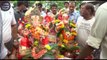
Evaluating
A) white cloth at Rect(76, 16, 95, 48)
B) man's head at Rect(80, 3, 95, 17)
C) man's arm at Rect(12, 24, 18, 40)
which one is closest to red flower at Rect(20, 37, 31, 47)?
man's arm at Rect(12, 24, 18, 40)

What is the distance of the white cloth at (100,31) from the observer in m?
2.74

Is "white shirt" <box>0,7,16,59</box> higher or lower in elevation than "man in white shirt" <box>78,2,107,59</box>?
lower

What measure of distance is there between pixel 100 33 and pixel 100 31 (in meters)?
0.02

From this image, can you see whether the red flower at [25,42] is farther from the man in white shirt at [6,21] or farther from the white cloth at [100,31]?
the white cloth at [100,31]

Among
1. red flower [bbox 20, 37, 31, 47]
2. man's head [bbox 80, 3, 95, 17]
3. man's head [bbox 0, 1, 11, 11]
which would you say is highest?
man's head [bbox 0, 1, 11, 11]

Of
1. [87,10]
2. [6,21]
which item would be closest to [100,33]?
→ [6,21]

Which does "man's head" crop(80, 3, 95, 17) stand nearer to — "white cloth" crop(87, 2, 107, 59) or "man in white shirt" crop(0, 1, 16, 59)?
"man in white shirt" crop(0, 1, 16, 59)

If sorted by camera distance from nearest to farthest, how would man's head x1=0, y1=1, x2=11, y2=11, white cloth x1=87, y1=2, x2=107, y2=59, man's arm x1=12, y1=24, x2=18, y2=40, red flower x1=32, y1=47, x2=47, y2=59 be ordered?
1. white cloth x1=87, y1=2, x2=107, y2=59
2. red flower x1=32, y1=47, x2=47, y2=59
3. man's head x1=0, y1=1, x2=11, y2=11
4. man's arm x1=12, y1=24, x2=18, y2=40

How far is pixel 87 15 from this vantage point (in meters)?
5.97

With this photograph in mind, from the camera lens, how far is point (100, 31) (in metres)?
2.77

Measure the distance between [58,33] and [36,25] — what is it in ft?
1.26

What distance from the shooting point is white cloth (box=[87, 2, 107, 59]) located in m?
2.74

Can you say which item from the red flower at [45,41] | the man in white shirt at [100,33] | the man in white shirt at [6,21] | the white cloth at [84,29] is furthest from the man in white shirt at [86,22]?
the man in white shirt at [100,33]

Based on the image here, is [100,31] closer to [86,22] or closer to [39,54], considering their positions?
[39,54]
